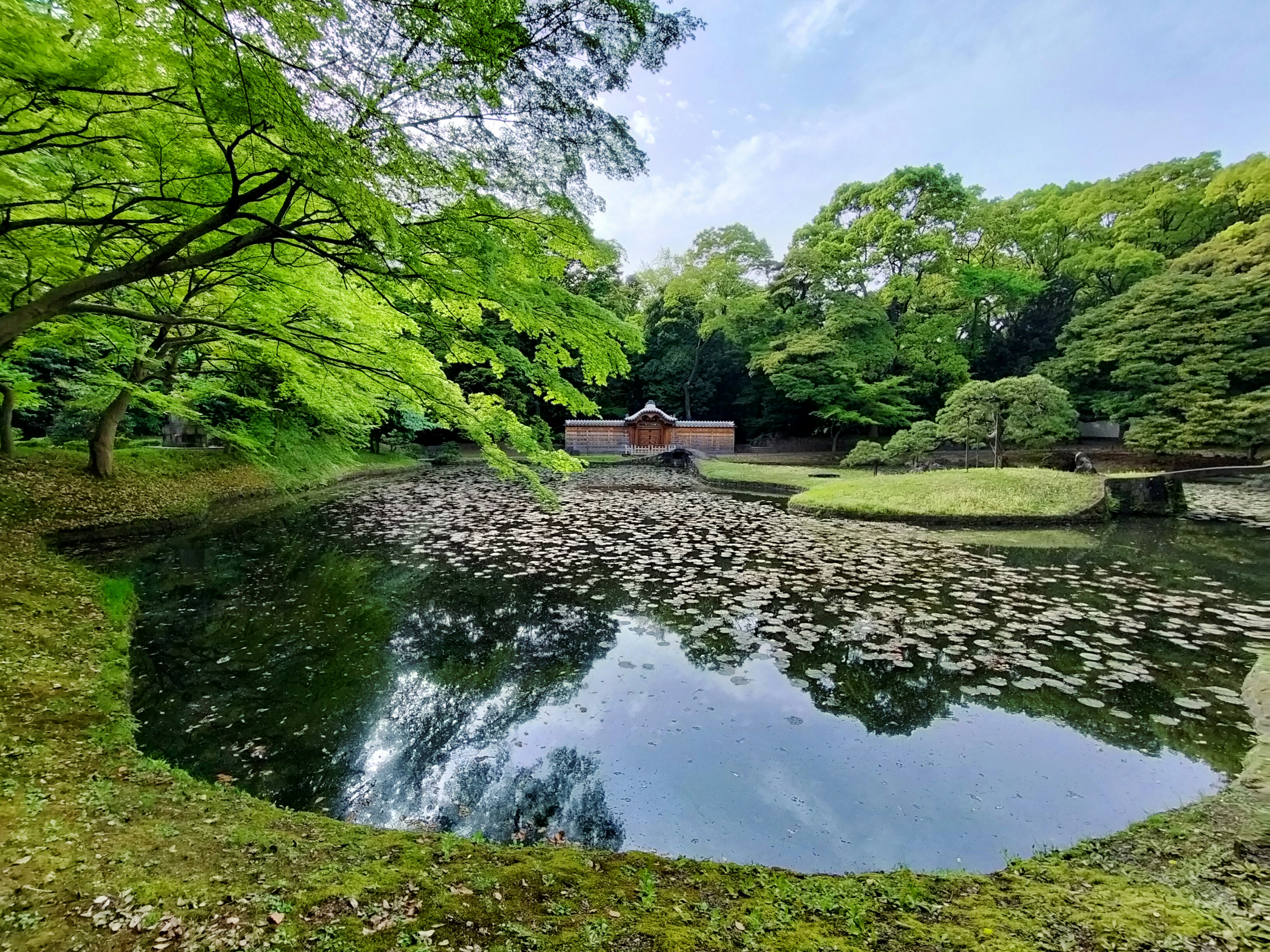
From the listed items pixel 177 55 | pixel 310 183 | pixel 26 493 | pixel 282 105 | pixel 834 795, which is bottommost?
pixel 834 795

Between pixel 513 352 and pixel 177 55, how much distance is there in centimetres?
260

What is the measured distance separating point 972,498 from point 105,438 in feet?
56.7

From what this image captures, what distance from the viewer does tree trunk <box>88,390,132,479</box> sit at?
395 inches

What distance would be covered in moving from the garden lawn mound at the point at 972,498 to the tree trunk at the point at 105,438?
45.7 ft

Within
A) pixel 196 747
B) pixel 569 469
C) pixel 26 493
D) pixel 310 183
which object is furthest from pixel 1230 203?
pixel 26 493

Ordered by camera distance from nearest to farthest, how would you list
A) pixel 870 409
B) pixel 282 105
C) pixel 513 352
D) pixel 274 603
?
pixel 282 105
pixel 513 352
pixel 274 603
pixel 870 409

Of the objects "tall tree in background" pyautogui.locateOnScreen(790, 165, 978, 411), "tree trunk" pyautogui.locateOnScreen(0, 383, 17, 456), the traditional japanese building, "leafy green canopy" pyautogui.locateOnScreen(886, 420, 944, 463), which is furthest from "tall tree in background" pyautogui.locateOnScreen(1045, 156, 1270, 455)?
"tree trunk" pyautogui.locateOnScreen(0, 383, 17, 456)

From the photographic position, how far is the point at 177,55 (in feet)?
9.23

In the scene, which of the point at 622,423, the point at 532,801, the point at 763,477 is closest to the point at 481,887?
the point at 532,801

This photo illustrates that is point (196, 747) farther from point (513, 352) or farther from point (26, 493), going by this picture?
point (26, 493)

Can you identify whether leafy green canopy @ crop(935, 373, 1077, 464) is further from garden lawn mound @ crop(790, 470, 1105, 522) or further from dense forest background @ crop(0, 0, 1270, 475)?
dense forest background @ crop(0, 0, 1270, 475)

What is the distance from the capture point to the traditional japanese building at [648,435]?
2981 centimetres

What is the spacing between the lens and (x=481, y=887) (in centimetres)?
200

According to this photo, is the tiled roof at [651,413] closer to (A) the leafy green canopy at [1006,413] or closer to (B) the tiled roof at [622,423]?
(B) the tiled roof at [622,423]
